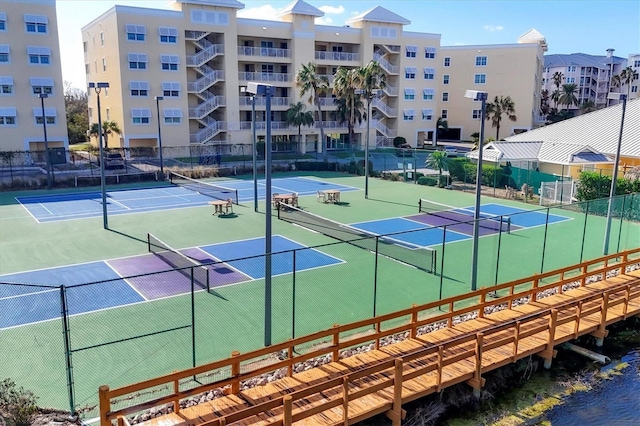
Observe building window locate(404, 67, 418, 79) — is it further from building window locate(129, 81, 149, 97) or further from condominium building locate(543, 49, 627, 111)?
condominium building locate(543, 49, 627, 111)

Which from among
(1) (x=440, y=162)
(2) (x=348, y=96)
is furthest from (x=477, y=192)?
(2) (x=348, y=96)

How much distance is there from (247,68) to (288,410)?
57.9 metres

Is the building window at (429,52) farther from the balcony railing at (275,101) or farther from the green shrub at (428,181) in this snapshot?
the green shrub at (428,181)

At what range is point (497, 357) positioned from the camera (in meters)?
12.2

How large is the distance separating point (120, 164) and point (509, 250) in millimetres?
34030

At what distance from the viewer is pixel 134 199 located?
34875 mm

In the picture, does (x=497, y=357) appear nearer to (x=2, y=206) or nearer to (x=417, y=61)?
(x=2, y=206)

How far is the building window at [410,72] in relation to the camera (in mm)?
70256

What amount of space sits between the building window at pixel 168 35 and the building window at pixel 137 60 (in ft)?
8.36

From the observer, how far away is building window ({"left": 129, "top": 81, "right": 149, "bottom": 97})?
54.2 meters

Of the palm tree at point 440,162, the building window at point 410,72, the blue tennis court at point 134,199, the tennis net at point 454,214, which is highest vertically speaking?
the building window at point 410,72

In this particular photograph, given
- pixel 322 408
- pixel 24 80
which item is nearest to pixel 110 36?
pixel 24 80

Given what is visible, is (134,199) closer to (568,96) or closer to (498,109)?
(498,109)

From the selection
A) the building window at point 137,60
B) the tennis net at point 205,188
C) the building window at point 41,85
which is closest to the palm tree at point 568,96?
the building window at point 137,60
